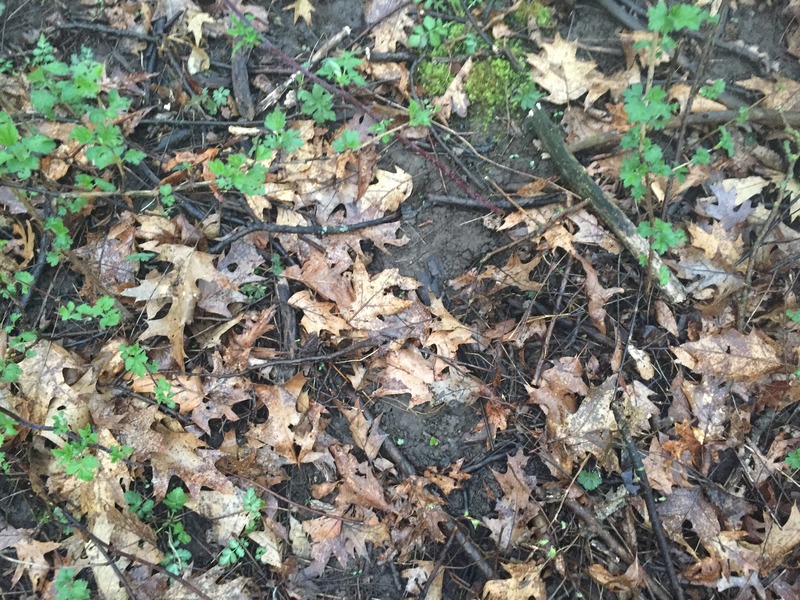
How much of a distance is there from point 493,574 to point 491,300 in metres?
1.43

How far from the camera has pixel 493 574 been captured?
2.76 metres

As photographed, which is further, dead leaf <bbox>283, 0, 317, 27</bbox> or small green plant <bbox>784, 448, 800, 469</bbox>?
dead leaf <bbox>283, 0, 317, 27</bbox>

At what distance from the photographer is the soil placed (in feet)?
9.54

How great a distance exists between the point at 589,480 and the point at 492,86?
7.67ft

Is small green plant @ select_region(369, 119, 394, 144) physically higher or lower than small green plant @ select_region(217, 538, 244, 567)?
higher

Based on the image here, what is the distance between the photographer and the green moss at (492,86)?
3316mm

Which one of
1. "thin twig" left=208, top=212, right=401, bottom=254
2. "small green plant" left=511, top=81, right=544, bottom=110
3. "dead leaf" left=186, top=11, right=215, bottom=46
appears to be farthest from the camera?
"dead leaf" left=186, top=11, right=215, bottom=46

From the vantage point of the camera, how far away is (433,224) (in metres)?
3.22

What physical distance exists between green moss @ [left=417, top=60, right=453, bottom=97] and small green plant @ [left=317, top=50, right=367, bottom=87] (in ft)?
1.22

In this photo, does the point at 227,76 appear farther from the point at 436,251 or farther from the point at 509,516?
the point at 509,516

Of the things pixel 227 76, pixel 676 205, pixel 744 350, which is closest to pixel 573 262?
pixel 676 205

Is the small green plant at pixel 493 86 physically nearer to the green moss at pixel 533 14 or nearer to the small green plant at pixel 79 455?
the green moss at pixel 533 14

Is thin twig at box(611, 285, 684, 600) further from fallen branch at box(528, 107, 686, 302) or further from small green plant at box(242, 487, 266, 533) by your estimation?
small green plant at box(242, 487, 266, 533)

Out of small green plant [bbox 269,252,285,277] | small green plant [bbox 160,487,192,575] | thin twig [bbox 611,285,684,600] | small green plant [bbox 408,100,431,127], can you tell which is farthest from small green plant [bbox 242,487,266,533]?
small green plant [bbox 408,100,431,127]
